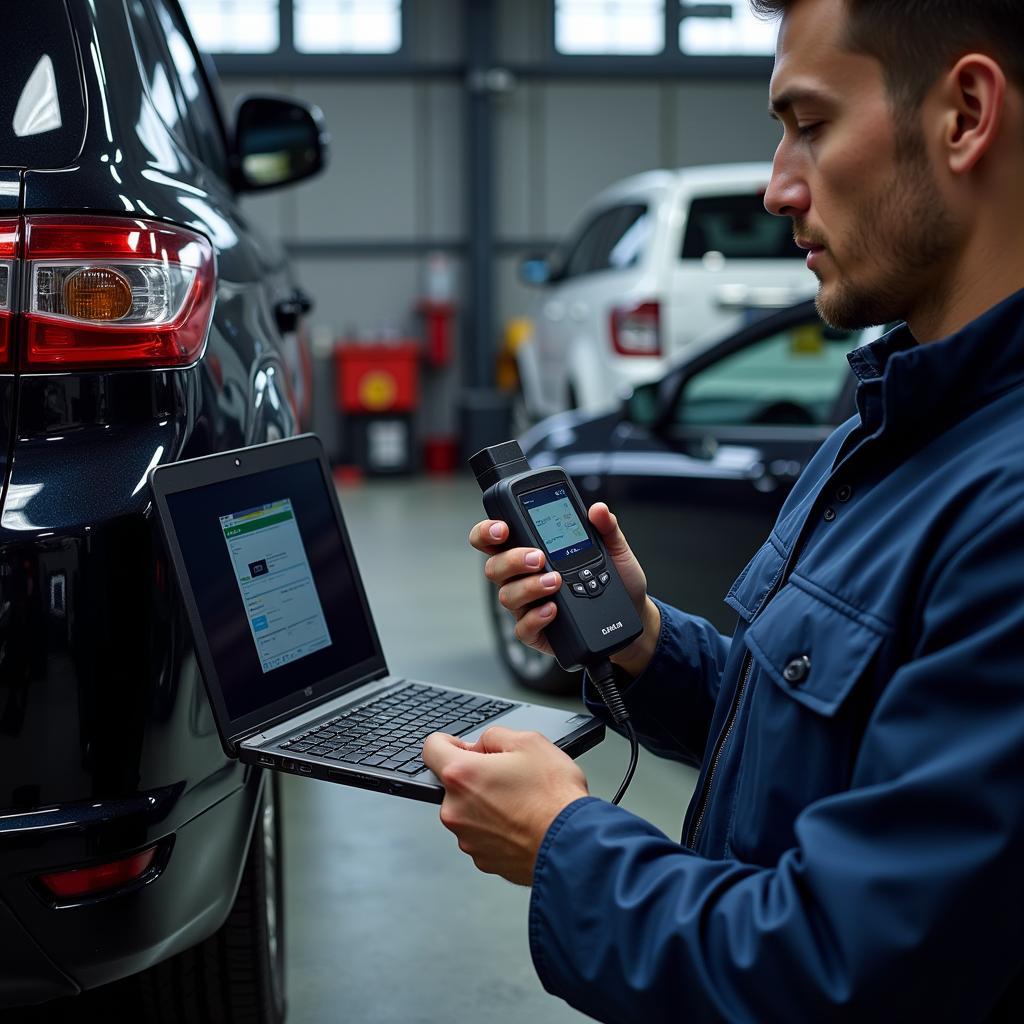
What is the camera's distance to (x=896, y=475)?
989 millimetres

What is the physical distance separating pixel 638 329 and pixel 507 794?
208 inches

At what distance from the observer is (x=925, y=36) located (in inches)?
36.4

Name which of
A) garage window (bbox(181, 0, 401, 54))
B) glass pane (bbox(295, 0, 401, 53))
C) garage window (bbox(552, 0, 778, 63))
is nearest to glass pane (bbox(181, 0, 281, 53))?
garage window (bbox(181, 0, 401, 54))

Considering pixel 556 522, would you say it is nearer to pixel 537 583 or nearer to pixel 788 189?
pixel 537 583

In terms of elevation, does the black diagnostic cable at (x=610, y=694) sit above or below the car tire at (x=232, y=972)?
above

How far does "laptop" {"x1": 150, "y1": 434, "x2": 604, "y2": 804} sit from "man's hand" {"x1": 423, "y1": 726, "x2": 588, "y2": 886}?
93 millimetres

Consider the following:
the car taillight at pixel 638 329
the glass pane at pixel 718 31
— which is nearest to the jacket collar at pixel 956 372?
the car taillight at pixel 638 329

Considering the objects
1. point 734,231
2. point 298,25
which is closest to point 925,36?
point 734,231

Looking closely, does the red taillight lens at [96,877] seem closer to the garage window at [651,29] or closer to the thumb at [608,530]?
the thumb at [608,530]

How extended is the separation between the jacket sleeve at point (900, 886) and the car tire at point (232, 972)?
3.00ft

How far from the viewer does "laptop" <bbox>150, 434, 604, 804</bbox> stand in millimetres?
1347

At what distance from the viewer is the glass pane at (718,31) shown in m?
10.6

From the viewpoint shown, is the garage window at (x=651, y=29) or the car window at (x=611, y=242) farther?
the garage window at (x=651, y=29)

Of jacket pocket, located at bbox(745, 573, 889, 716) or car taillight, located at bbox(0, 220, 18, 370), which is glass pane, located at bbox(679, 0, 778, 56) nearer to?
car taillight, located at bbox(0, 220, 18, 370)
